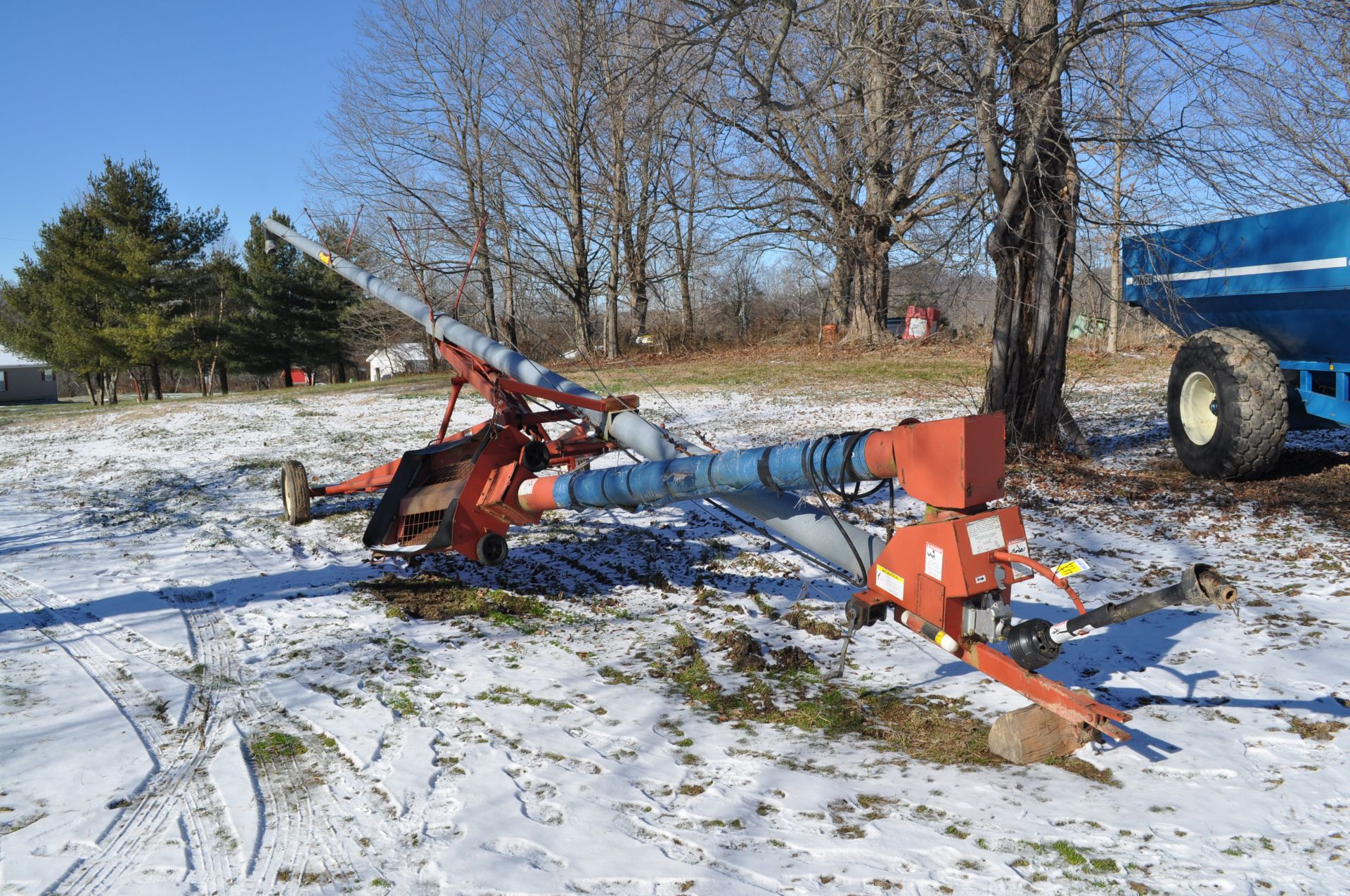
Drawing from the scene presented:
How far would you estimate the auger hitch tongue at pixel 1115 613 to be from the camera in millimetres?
2674

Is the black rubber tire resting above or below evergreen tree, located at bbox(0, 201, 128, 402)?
below

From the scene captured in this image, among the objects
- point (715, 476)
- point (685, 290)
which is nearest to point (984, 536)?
point (715, 476)

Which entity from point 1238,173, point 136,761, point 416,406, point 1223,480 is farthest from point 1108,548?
point 416,406

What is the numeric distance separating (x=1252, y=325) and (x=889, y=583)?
5759 mm

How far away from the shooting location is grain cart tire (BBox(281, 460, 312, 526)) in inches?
319

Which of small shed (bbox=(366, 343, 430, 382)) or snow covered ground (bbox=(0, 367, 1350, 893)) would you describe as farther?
small shed (bbox=(366, 343, 430, 382))

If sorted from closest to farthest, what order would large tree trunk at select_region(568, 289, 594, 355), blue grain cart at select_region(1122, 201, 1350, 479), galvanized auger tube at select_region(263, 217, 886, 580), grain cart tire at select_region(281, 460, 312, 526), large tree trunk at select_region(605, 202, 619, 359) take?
galvanized auger tube at select_region(263, 217, 886, 580)
blue grain cart at select_region(1122, 201, 1350, 479)
grain cart tire at select_region(281, 460, 312, 526)
large tree trunk at select_region(568, 289, 594, 355)
large tree trunk at select_region(605, 202, 619, 359)

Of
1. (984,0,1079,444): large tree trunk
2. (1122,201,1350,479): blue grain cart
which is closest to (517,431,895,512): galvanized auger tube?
(1122,201,1350,479): blue grain cart

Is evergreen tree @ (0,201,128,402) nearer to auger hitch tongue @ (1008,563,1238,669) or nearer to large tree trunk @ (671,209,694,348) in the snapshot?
large tree trunk @ (671,209,694,348)

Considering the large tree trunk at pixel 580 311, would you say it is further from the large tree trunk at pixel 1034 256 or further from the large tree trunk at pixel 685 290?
Result: the large tree trunk at pixel 1034 256

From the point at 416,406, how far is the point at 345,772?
13.6 metres

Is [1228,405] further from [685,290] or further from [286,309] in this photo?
[286,309]

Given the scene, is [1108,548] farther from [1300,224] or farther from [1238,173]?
[1238,173]

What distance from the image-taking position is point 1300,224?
20.6 feet
